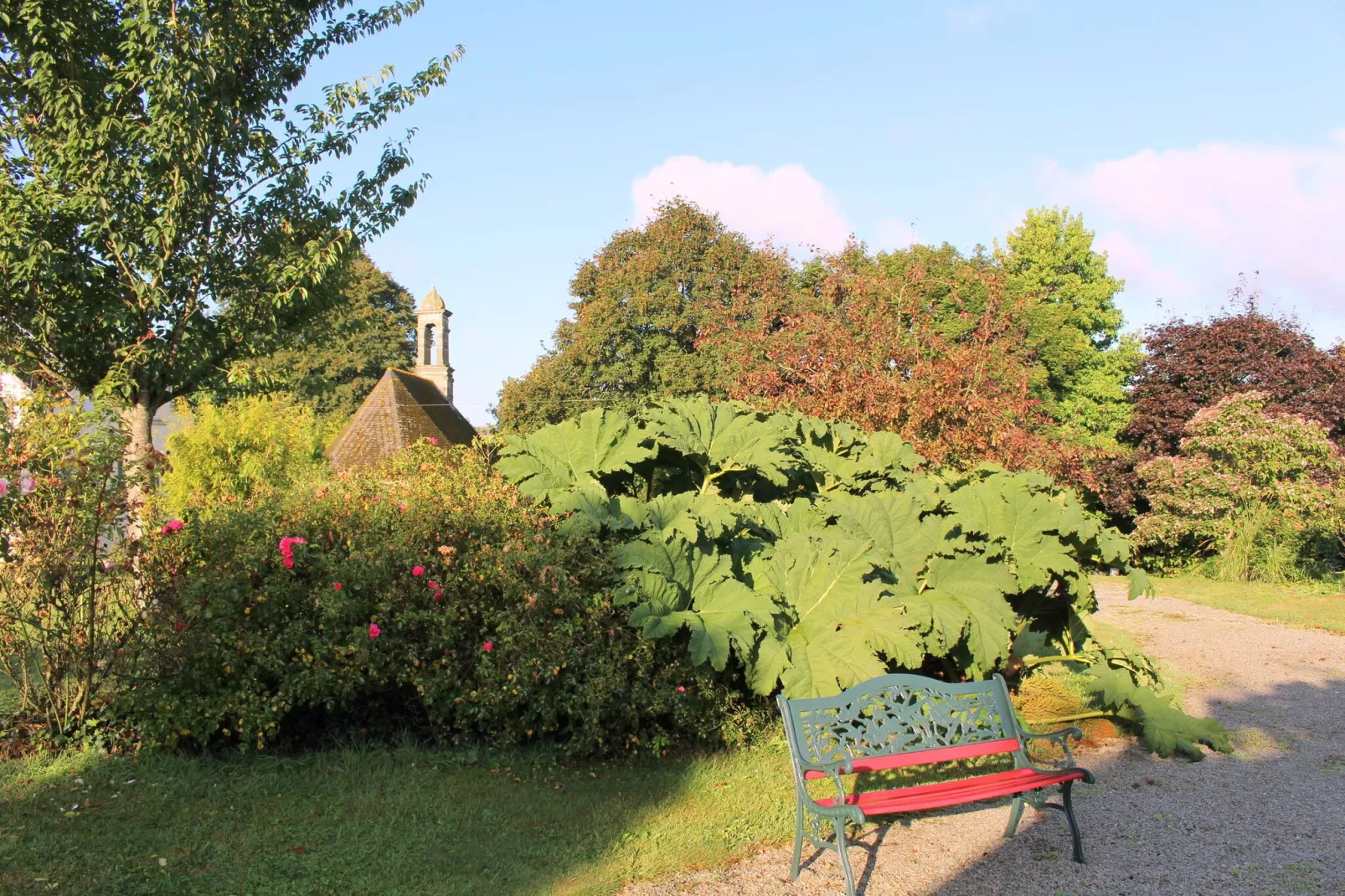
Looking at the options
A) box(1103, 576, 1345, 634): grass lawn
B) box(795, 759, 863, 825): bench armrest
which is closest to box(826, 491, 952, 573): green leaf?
box(795, 759, 863, 825): bench armrest

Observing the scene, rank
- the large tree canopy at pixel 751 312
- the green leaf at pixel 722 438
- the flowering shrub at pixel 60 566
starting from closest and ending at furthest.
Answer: the flowering shrub at pixel 60 566 → the green leaf at pixel 722 438 → the large tree canopy at pixel 751 312

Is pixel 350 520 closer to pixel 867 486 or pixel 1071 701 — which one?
pixel 867 486

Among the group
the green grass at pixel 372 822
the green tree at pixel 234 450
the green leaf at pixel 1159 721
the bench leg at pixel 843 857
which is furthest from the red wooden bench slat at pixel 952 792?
the green tree at pixel 234 450

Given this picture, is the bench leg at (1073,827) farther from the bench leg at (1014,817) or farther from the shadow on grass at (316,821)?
the shadow on grass at (316,821)

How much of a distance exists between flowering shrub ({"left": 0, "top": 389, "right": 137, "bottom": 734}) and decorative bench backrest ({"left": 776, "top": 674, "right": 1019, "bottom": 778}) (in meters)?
3.60

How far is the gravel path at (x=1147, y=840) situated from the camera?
412 cm

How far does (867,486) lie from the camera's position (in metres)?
7.66

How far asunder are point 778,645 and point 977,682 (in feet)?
3.29

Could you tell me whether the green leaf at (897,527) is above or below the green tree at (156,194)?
below

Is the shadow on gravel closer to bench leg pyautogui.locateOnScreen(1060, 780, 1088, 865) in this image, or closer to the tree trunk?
bench leg pyautogui.locateOnScreen(1060, 780, 1088, 865)

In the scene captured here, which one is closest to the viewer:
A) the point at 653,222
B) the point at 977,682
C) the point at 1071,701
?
the point at 977,682

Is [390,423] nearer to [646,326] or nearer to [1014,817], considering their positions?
[646,326]

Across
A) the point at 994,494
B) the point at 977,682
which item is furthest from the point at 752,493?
the point at 977,682

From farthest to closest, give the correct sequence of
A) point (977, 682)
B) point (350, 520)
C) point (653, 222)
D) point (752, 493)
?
1. point (653, 222)
2. point (752, 493)
3. point (350, 520)
4. point (977, 682)
